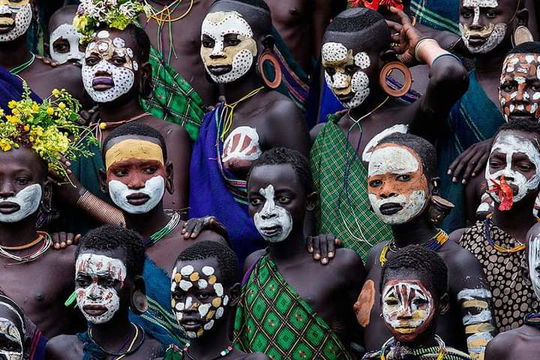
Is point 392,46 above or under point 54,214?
above

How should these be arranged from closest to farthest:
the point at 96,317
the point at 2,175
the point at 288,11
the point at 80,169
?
the point at 96,317, the point at 2,175, the point at 80,169, the point at 288,11

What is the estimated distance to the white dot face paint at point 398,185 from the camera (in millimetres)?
11094

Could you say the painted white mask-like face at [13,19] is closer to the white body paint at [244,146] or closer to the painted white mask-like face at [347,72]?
the white body paint at [244,146]

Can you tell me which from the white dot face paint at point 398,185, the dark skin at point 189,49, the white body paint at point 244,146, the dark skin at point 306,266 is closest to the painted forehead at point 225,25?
the white body paint at point 244,146

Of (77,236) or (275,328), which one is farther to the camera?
(77,236)

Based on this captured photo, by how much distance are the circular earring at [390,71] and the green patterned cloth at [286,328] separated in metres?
1.58

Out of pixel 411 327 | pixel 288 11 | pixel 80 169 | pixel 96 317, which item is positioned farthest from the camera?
pixel 288 11

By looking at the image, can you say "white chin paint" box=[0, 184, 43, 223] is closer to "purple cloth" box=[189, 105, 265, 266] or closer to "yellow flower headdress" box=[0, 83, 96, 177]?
"yellow flower headdress" box=[0, 83, 96, 177]

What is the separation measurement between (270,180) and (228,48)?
155 cm

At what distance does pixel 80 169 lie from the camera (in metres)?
12.8

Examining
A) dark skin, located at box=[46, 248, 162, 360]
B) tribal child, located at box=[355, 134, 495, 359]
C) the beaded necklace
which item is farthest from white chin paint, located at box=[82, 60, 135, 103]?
the beaded necklace

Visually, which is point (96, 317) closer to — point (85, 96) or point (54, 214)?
point (54, 214)

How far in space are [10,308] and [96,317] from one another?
0.47 m

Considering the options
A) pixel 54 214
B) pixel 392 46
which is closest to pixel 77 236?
pixel 54 214
